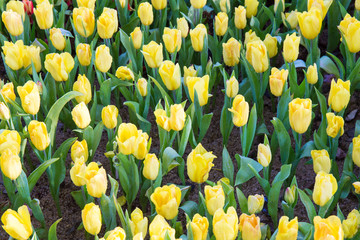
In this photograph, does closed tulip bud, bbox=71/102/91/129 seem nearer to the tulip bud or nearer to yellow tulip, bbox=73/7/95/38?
yellow tulip, bbox=73/7/95/38

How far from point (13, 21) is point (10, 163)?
899mm

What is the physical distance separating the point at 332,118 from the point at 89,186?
832 mm

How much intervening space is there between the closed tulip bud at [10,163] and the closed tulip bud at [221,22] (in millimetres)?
1095

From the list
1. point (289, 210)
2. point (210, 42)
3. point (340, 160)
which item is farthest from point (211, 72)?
point (289, 210)

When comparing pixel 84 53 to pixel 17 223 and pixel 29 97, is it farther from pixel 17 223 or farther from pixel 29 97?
pixel 17 223

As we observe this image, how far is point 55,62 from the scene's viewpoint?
219cm

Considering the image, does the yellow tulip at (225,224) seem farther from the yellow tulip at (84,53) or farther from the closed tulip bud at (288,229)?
the yellow tulip at (84,53)

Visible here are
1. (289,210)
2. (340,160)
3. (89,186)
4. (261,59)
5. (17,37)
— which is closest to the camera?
(89,186)

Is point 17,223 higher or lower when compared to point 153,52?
lower

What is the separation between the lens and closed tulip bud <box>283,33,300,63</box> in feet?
7.10

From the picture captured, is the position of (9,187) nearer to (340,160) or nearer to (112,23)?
(112,23)

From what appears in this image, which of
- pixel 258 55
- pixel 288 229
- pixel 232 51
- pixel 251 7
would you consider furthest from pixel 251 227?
pixel 251 7

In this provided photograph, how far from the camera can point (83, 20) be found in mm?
2398

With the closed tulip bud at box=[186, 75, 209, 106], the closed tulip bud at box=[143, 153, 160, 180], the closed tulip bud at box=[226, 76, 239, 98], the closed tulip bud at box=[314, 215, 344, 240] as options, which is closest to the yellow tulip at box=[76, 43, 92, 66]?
the closed tulip bud at box=[186, 75, 209, 106]
